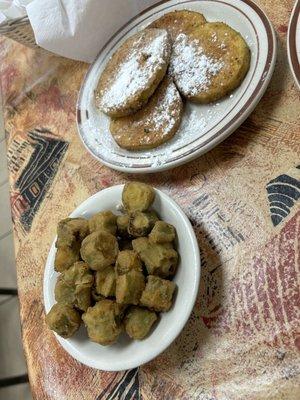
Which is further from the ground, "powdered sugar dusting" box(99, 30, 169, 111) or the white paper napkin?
the white paper napkin

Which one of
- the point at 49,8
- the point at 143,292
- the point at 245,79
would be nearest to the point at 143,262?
the point at 143,292

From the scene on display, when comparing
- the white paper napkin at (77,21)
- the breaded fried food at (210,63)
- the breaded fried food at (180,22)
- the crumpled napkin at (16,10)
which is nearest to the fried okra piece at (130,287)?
the breaded fried food at (210,63)

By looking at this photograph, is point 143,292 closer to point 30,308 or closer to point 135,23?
point 30,308

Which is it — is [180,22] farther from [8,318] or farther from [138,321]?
[8,318]

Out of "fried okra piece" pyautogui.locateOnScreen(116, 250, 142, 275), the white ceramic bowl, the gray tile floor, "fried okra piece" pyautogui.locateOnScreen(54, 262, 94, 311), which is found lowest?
the gray tile floor

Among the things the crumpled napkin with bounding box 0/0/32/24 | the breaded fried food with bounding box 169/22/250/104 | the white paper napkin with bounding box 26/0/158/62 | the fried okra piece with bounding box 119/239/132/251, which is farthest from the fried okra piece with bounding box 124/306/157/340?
the crumpled napkin with bounding box 0/0/32/24

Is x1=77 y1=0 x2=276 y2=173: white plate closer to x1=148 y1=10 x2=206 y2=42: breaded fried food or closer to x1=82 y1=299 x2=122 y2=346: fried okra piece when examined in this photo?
x1=148 y1=10 x2=206 y2=42: breaded fried food

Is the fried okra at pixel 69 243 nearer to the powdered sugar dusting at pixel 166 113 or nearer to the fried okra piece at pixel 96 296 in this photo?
the fried okra piece at pixel 96 296

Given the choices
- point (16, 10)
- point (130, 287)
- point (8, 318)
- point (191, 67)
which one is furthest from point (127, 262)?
point (8, 318)

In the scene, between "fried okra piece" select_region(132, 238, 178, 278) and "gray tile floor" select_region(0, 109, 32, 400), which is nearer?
"fried okra piece" select_region(132, 238, 178, 278)
